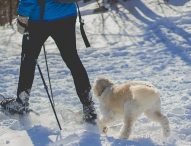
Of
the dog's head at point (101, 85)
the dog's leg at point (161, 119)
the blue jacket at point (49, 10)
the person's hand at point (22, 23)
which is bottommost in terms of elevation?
the dog's leg at point (161, 119)

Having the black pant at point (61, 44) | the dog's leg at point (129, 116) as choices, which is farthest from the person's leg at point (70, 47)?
the dog's leg at point (129, 116)

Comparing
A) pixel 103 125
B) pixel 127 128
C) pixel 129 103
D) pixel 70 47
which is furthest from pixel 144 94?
pixel 70 47

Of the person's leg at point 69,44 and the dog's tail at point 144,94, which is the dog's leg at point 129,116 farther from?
the person's leg at point 69,44

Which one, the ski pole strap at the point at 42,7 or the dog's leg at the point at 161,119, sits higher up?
the ski pole strap at the point at 42,7

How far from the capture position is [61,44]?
191 inches

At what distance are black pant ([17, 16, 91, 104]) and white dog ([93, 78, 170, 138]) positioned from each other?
23 cm

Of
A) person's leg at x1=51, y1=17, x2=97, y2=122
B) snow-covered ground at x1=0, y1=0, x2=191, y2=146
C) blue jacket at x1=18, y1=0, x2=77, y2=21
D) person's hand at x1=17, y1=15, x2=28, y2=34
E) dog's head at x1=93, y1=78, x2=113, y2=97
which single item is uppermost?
blue jacket at x1=18, y1=0, x2=77, y2=21

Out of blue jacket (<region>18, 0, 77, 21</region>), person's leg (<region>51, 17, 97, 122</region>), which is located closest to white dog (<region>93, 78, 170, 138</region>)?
person's leg (<region>51, 17, 97, 122</region>)

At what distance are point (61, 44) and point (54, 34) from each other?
0.12 metres

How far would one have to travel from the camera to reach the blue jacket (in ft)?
15.6

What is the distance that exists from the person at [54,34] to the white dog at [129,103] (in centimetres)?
18

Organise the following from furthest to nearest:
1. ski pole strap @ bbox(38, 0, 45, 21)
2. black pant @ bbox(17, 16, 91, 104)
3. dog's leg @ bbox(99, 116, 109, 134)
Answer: dog's leg @ bbox(99, 116, 109, 134)
black pant @ bbox(17, 16, 91, 104)
ski pole strap @ bbox(38, 0, 45, 21)

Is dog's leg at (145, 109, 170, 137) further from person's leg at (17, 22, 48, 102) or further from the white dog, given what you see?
person's leg at (17, 22, 48, 102)

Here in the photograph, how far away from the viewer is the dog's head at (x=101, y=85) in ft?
17.1
